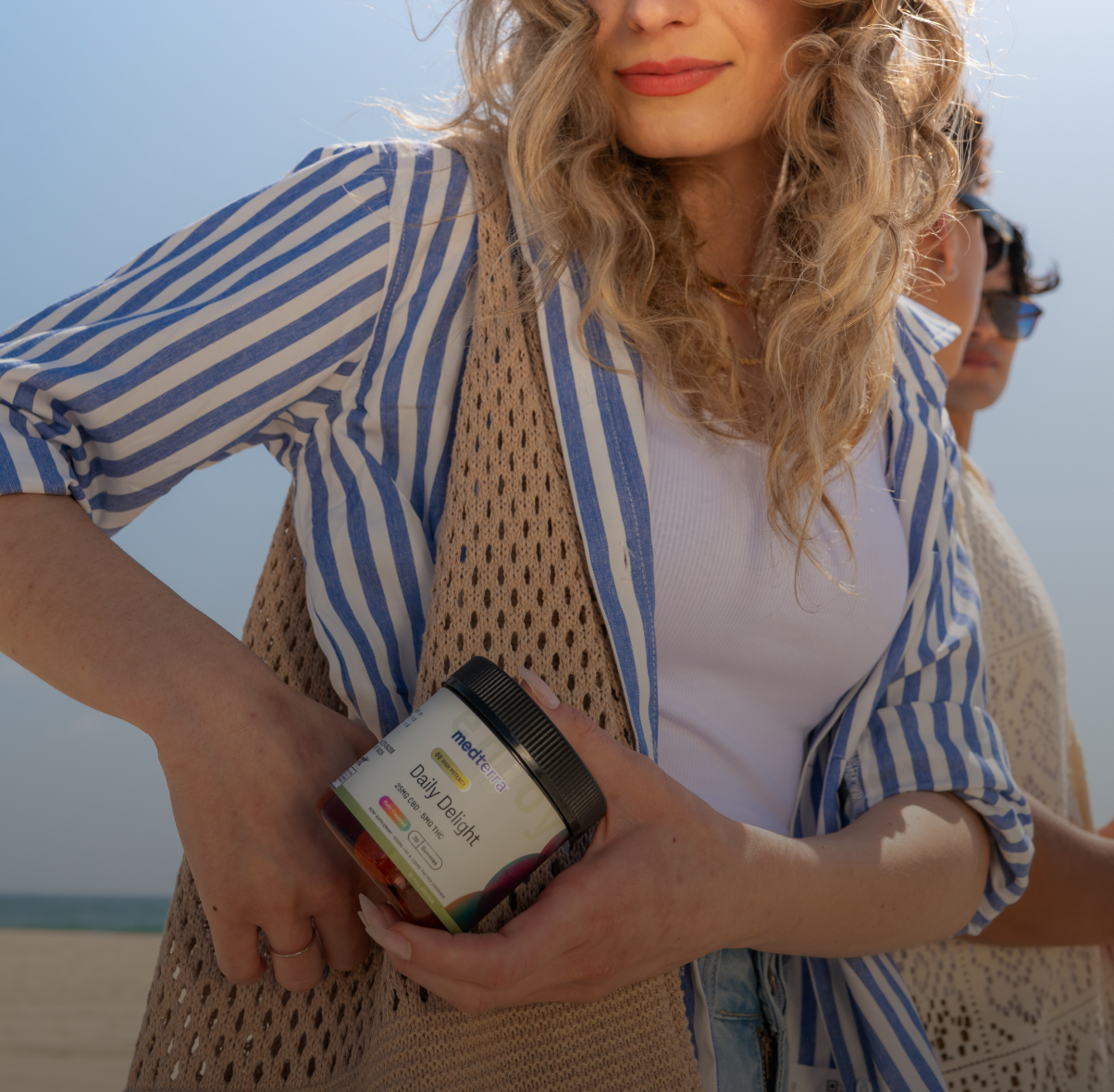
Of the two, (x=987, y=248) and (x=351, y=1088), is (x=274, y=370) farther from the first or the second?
(x=987, y=248)

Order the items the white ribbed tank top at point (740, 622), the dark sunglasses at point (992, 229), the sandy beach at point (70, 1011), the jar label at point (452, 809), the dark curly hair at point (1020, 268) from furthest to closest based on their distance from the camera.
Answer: the sandy beach at point (70, 1011) → the dark curly hair at point (1020, 268) → the dark sunglasses at point (992, 229) → the white ribbed tank top at point (740, 622) → the jar label at point (452, 809)

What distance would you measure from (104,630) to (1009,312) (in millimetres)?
1609

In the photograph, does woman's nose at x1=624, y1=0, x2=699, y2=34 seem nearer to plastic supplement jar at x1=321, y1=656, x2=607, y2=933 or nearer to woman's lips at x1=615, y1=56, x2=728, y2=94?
woman's lips at x1=615, y1=56, x2=728, y2=94

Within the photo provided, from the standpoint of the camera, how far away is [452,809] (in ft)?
1.48

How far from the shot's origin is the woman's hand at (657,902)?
479 mm

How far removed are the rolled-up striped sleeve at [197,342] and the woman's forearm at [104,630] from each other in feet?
0.10

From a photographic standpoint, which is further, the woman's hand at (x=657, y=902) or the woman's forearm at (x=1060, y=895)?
the woman's forearm at (x=1060, y=895)

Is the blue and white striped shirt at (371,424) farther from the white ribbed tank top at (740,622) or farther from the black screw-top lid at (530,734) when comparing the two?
the black screw-top lid at (530,734)

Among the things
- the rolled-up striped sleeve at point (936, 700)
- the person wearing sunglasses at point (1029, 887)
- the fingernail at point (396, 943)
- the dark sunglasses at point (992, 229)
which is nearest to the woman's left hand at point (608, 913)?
the fingernail at point (396, 943)

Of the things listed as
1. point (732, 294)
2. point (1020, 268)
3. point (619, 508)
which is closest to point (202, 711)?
point (619, 508)

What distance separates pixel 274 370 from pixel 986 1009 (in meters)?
1.07

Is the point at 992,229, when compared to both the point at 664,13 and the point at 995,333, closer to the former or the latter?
the point at 995,333

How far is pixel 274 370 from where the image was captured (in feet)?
2.02

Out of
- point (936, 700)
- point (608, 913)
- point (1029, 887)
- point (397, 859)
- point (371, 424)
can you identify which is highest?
point (371, 424)
